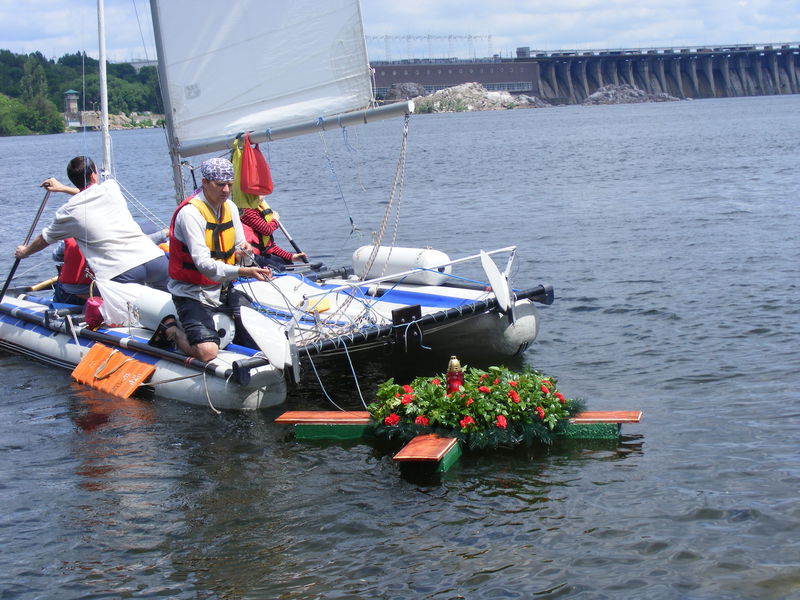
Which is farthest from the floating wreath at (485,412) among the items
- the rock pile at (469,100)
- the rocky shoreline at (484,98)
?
the rock pile at (469,100)

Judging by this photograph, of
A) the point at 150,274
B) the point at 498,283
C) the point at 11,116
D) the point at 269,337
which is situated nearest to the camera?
the point at 269,337

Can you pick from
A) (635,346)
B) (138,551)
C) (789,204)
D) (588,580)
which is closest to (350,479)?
(138,551)

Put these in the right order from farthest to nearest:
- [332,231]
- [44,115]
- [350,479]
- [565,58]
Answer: [565,58]
[44,115]
[332,231]
[350,479]

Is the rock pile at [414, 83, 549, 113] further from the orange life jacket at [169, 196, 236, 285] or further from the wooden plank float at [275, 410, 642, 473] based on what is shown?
the wooden plank float at [275, 410, 642, 473]

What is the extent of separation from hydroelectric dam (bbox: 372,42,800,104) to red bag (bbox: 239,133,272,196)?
162242 mm

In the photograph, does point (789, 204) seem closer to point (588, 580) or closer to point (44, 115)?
point (588, 580)

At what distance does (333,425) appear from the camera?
9.55 meters

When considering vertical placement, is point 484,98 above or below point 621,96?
above

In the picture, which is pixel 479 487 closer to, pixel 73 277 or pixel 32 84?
pixel 73 277

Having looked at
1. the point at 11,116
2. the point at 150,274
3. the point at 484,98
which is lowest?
the point at 150,274

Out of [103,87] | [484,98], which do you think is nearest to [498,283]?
[103,87]

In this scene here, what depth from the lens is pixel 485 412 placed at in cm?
878

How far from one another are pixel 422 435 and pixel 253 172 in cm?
517

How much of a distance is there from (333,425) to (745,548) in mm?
4108
